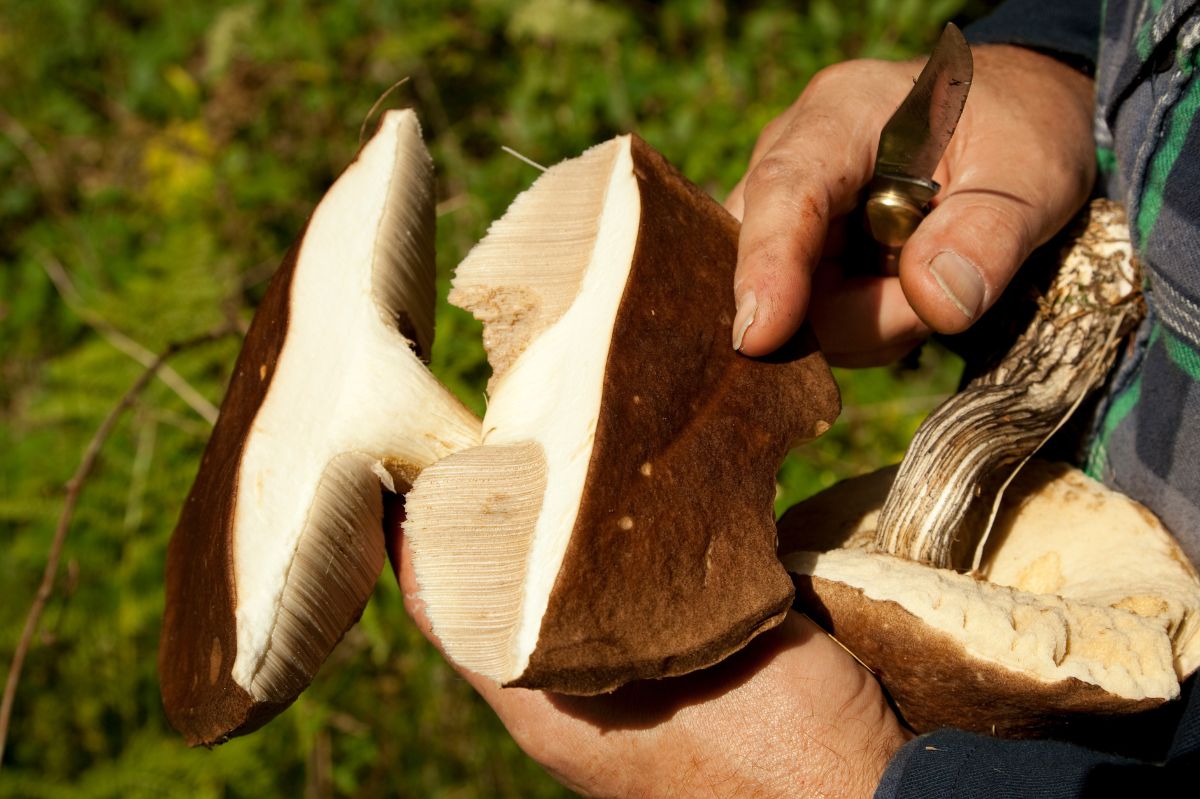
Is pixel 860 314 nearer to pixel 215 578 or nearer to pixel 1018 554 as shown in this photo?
pixel 1018 554

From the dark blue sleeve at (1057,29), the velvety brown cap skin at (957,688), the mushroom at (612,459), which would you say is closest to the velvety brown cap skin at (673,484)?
the mushroom at (612,459)

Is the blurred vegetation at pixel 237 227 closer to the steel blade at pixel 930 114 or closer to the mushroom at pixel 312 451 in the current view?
the mushroom at pixel 312 451

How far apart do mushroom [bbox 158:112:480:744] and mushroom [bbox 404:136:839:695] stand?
15 cm

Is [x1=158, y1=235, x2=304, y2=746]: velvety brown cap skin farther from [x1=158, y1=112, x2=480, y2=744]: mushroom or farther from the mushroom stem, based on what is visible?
the mushroom stem

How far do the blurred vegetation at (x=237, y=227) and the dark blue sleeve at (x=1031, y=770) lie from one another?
1.64 meters

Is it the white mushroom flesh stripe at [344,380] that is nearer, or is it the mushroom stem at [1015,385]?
the white mushroom flesh stripe at [344,380]

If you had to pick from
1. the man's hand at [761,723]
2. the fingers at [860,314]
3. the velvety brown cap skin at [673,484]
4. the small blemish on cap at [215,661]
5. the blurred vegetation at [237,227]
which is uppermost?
the velvety brown cap skin at [673,484]

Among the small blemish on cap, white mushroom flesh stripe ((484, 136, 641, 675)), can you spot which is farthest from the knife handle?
the small blemish on cap

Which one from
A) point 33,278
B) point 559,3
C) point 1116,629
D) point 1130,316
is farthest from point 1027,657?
point 33,278

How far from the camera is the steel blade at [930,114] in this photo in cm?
129

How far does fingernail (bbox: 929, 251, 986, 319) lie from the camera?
1.50 meters

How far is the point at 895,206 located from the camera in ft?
5.25

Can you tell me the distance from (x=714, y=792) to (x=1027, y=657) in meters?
0.55

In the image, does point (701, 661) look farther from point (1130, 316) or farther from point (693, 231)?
point (1130, 316)
